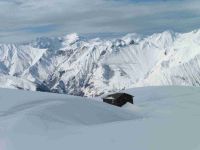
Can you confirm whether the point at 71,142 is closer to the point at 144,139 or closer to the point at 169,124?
the point at 144,139

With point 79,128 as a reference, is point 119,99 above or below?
below

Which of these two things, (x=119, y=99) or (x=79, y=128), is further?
(x=119, y=99)

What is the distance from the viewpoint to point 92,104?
202 feet

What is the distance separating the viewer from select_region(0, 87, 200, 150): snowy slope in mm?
32219

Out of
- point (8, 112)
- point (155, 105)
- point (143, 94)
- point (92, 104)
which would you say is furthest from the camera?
point (143, 94)

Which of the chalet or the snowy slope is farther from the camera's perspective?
the chalet

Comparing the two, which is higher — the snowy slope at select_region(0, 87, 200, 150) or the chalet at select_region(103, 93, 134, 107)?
the snowy slope at select_region(0, 87, 200, 150)

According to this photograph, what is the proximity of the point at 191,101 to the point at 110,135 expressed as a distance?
59.0 m

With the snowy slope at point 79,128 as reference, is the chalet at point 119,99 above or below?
below

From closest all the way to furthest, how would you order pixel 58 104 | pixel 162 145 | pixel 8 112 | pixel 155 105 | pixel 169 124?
pixel 162 145
pixel 169 124
pixel 8 112
pixel 58 104
pixel 155 105

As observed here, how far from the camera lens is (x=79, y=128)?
141 feet

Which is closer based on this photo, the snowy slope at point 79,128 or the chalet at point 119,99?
the snowy slope at point 79,128

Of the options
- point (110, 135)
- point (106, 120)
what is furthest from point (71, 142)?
point (106, 120)

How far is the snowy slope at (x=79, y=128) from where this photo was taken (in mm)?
32219
